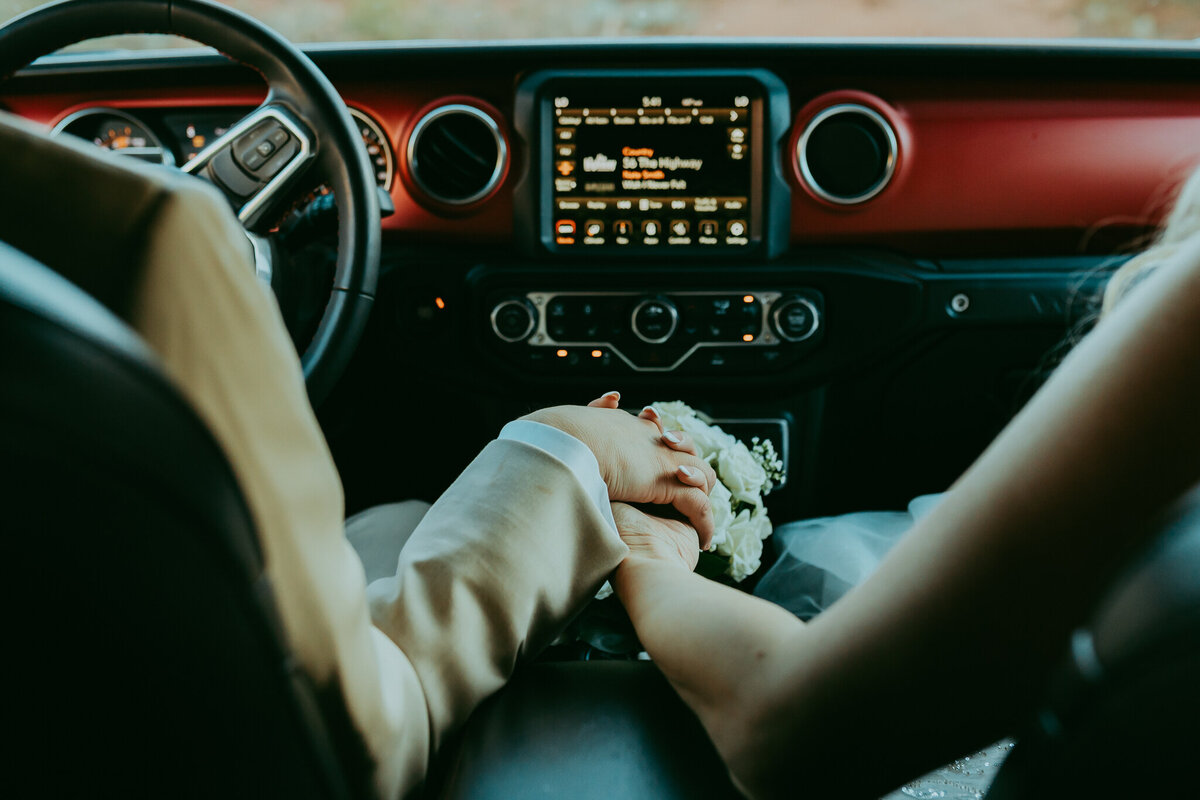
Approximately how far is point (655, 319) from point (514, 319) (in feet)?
0.77

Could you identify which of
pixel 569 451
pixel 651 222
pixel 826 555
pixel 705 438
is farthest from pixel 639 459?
pixel 651 222

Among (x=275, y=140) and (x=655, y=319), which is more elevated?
(x=275, y=140)

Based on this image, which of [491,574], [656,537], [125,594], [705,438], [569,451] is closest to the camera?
[125,594]

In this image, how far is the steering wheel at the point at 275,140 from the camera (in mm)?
1089

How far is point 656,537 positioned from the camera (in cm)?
93

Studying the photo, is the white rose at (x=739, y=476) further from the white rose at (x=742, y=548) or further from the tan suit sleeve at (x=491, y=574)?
the tan suit sleeve at (x=491, y=574)

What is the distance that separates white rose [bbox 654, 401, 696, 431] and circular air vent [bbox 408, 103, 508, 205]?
18.9 inches

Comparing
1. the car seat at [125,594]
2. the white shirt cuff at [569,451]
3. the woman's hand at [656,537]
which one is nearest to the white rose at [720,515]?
the woman's hand at [656,537]

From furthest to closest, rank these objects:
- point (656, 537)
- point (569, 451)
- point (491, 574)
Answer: point (656, 537)
point (569, 451)
point (491, 574)

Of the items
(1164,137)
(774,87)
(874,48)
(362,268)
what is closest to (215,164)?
(362,268)

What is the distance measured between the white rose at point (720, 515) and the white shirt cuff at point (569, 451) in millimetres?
357

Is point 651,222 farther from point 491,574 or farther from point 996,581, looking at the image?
point 996,581

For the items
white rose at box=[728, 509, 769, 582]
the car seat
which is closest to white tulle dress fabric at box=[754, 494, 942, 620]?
white rose at box=[728, 509, 769, 582]

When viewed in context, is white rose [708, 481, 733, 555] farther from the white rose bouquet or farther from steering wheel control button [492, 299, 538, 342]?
steering wheel control button [492, 299, 538, 342]
